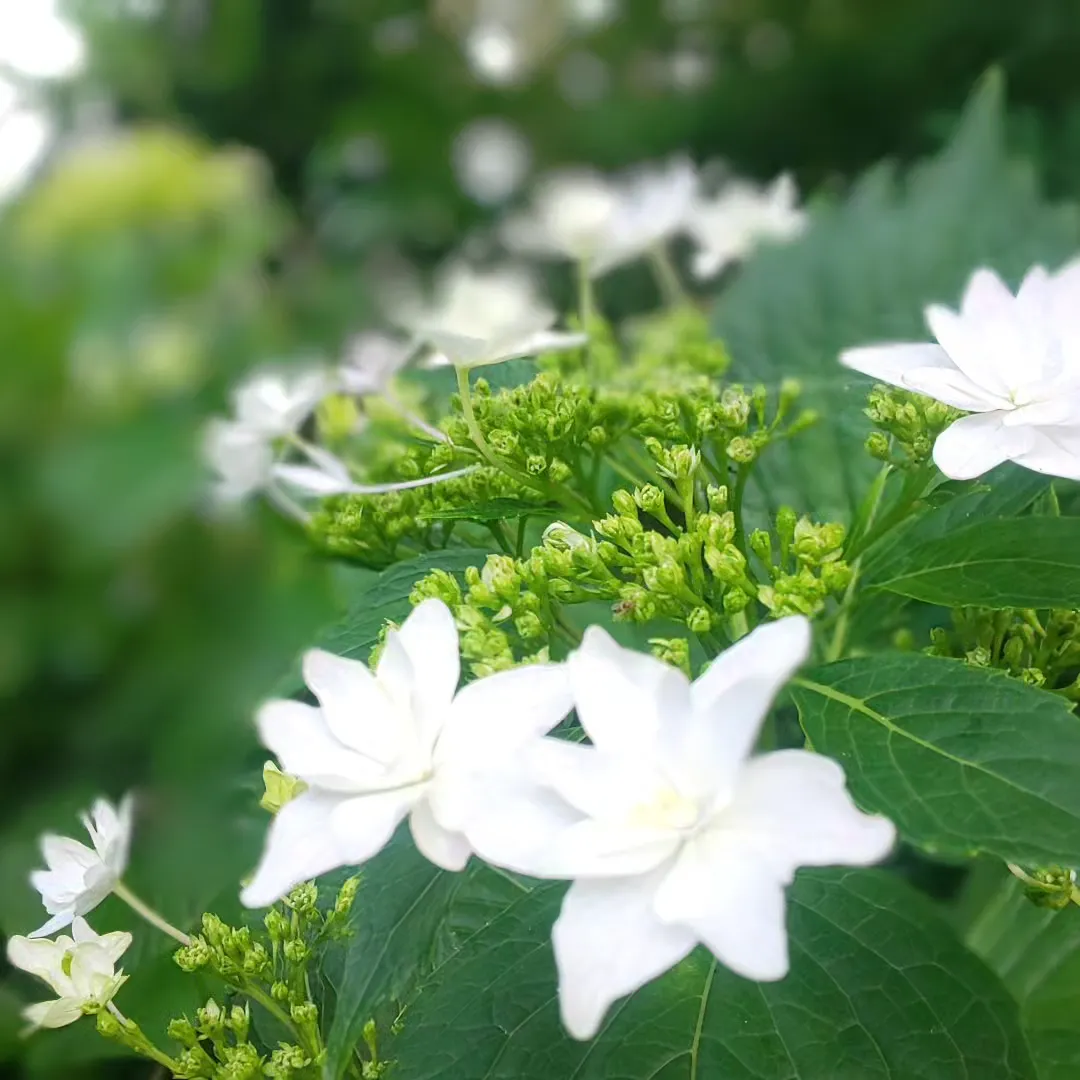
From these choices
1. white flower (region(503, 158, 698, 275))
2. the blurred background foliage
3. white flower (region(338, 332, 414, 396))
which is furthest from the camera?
the blurred background foliage

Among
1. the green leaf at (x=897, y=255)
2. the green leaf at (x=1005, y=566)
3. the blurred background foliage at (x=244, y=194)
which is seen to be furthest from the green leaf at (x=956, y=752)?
the blurred background foliage at (x=244, y=194)

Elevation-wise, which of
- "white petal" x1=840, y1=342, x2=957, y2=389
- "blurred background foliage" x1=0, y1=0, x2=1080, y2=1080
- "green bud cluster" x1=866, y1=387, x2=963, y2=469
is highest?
"white petal" x1=840, y1=342, x2=957, y2=389

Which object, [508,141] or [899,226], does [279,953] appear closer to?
[899,226]

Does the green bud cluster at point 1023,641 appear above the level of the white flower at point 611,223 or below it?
below

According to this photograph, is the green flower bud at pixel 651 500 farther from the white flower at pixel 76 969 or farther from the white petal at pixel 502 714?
the white flower at pixel 76 969

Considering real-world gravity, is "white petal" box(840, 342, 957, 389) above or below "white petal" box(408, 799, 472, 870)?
above

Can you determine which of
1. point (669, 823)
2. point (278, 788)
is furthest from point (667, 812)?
point (278, 788)

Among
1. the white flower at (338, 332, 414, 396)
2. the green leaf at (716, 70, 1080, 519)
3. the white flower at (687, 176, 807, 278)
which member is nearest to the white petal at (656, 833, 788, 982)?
the white flower at (338, 332, 414, 396)

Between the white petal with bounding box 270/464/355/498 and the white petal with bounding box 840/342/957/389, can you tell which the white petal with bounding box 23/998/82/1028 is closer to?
Result: the white petal with bounding box 270/464/355/498
